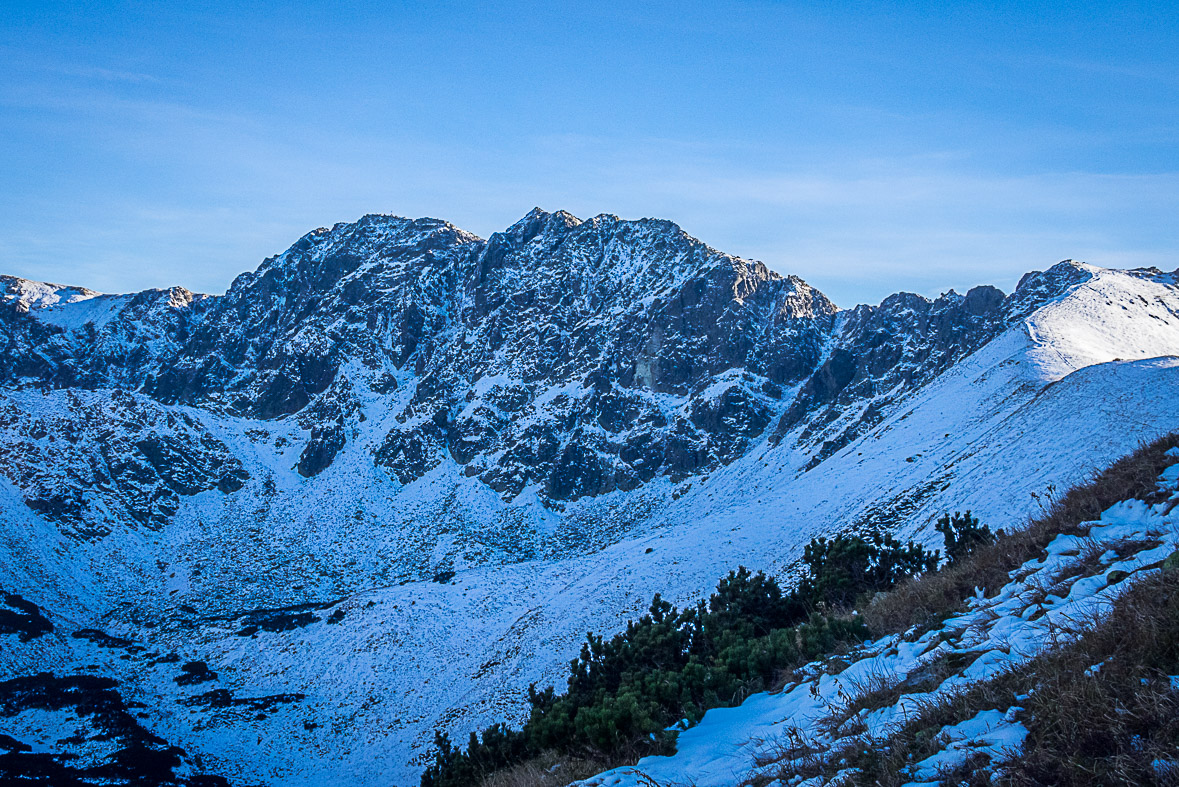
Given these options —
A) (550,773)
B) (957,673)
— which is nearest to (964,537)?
(957,673)

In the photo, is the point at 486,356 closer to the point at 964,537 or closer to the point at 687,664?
the point at 964,537

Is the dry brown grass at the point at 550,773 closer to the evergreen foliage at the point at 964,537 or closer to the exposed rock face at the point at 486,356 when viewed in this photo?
the evergreen foliage at the point at 964,537

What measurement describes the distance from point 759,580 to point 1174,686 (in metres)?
12.2

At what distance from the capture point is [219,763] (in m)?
37.2

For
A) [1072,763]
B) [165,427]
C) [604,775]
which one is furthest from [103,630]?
[1072,763]

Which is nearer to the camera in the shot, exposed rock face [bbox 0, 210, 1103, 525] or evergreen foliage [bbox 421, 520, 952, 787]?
evergreen foliage [bbox 421, 520, 952, 787]

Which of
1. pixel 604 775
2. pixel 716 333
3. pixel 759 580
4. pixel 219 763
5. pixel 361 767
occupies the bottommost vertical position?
pixel 361 767

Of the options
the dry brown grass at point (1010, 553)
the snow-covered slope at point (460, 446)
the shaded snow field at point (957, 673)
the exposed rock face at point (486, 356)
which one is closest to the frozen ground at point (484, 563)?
the shaded snow field at point (957, 673)

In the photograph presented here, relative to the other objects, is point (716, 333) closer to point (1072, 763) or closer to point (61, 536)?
point (61, 536)

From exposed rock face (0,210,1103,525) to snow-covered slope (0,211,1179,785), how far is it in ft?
1.94

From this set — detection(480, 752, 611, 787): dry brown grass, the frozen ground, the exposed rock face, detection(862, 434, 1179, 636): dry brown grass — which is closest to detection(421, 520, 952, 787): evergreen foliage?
detection(480, 752, 611, 787): dry brown grass

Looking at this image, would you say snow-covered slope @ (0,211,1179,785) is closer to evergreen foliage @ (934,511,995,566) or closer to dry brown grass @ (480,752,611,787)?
evergreen foliage @ (934,511,995,566)

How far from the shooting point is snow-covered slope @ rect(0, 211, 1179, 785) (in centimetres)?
4119

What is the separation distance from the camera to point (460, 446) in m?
108
